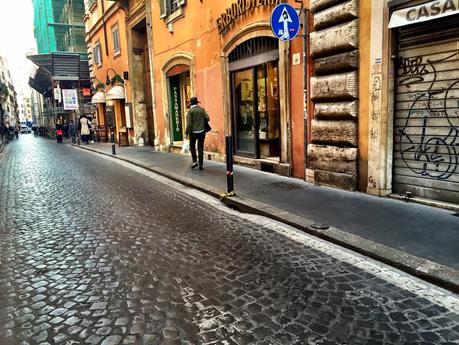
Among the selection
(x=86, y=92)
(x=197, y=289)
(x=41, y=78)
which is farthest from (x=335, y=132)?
(x=41, y=78)

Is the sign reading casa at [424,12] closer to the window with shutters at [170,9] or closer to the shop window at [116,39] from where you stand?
the window with shutters at [170,9]

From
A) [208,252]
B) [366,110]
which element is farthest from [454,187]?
[208,252]

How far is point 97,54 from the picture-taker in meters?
25.2

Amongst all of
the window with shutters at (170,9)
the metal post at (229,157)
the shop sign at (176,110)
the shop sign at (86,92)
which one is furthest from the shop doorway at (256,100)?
the shop sign at (86,92)

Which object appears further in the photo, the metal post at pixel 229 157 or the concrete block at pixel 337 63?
the metal post at pixel 229 157

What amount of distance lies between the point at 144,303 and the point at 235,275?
926mm

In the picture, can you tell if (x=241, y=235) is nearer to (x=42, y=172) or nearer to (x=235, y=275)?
(x=235, y=275)

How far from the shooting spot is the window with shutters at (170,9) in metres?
13.4

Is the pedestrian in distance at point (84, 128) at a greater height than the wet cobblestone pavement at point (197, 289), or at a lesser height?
greater

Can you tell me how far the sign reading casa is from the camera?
5035 mm

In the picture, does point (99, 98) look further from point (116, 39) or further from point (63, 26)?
point (63, 26)

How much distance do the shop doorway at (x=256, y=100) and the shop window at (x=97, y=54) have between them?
16.6m

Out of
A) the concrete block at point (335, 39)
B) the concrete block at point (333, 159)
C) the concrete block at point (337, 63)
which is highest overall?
the concrete block at point (335, 39)

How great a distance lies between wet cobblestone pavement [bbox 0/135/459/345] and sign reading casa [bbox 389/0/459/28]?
348 cm
